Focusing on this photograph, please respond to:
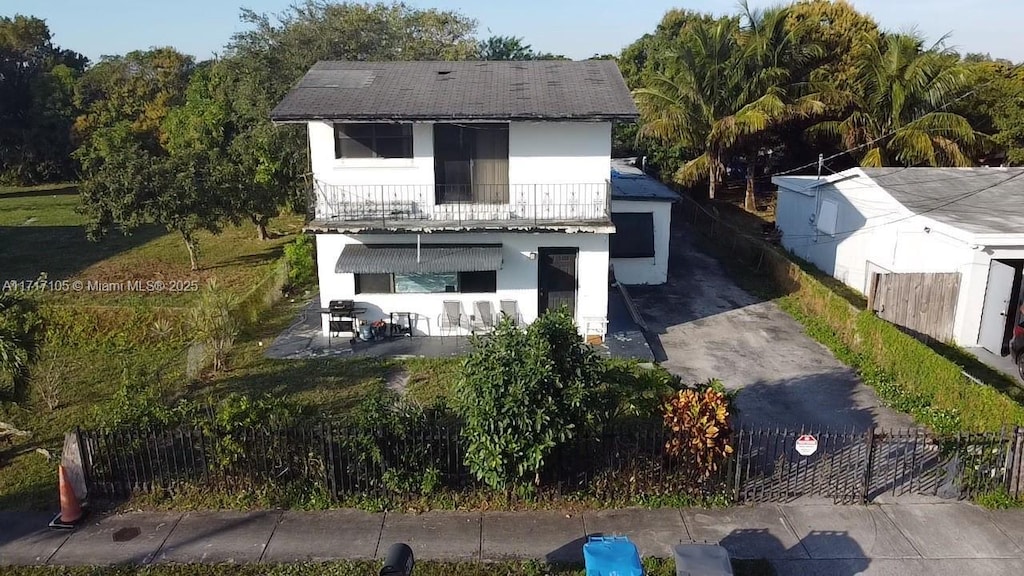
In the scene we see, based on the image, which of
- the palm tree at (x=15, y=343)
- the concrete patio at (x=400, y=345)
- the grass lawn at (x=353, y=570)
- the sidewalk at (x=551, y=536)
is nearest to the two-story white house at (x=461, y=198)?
the concrete patio at (x=400, y=345)

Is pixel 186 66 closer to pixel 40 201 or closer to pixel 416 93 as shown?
pixel 40 201

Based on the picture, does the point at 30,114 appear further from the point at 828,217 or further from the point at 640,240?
the point at 828,217

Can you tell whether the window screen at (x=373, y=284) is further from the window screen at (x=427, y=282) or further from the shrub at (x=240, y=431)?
the shrub at (x=240, y=431)

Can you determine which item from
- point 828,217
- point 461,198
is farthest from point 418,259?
point 828,217

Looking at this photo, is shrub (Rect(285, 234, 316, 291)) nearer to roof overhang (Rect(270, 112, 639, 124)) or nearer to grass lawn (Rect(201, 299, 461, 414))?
grass lawn (Rect(201, 299, 461, 414))

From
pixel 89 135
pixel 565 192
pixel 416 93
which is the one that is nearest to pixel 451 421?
pixel 565 192

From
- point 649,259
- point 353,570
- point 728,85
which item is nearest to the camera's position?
point 353,570
